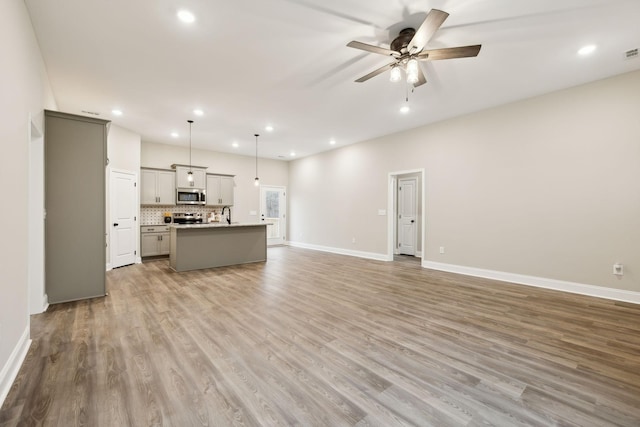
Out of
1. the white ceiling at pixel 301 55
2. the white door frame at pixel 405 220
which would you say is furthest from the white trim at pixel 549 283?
the white ceiling at pixel 301 55

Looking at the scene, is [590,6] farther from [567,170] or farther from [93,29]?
[93,29]

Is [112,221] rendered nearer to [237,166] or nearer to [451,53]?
[237,166]

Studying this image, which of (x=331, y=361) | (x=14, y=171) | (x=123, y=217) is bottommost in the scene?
(x=331, y=361)

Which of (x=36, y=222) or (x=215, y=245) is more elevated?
(x=36, y=222)

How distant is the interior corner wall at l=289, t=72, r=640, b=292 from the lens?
377 cm

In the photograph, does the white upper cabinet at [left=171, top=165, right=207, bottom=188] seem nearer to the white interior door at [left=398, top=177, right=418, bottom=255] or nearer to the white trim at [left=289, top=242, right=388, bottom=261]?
the white trim at [left=289, top=242, right=388, bottom=261]

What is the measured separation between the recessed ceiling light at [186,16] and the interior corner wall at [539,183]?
488 centimetres

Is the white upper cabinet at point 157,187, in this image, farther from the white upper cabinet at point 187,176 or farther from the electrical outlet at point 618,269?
the electrical outlet at point 618,269

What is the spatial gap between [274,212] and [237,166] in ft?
6.82

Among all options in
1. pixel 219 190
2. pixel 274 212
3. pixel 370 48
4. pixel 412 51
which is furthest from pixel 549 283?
pixel 219 190

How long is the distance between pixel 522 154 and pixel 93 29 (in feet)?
20.1

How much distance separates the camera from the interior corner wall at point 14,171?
1.87 metres

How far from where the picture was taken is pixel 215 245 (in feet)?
19.4

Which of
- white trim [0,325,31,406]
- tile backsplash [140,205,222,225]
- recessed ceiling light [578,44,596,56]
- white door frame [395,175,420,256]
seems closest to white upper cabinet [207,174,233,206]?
tile backsplash [140,205,222,225]
